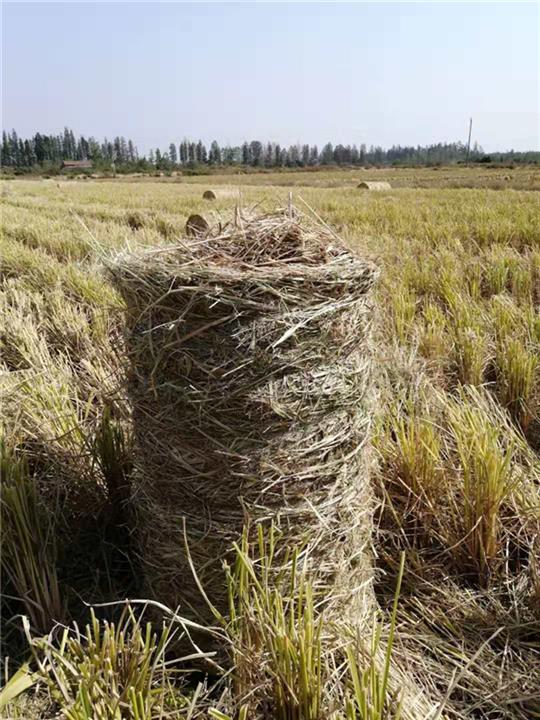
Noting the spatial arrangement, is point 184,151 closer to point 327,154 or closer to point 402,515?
point 327,154

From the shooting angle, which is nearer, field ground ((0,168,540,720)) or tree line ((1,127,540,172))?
field ground ((0,168,540,720))

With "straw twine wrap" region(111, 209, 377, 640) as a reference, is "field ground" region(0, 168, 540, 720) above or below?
below

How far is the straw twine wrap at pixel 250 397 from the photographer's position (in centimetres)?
117

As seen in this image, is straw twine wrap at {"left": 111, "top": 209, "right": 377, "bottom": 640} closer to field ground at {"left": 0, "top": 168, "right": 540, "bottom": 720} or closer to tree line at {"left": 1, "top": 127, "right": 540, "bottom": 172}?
field ground at {"left": 0, "top": 168, "right": 540, "bottom": 720}

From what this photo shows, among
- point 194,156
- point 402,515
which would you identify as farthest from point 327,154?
point 402,515

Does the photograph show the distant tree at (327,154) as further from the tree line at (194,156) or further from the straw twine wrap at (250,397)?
the straw twine wrap at (250,397)

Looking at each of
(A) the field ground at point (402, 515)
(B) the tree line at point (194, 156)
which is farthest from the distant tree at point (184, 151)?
(A) the field ground at point (402, 515)

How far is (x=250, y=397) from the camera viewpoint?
1185 millimetres

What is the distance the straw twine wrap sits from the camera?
45.9 inches

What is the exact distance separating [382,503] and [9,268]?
4130 millimetres

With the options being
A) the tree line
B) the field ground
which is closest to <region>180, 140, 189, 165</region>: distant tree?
the tree line

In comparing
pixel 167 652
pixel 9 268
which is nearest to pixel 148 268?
pixel 167 652

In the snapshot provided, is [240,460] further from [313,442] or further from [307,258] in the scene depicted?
[307,258]

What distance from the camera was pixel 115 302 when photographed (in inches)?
132
